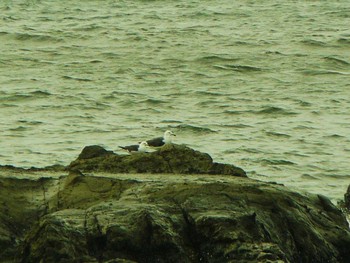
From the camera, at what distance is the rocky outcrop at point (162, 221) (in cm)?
830

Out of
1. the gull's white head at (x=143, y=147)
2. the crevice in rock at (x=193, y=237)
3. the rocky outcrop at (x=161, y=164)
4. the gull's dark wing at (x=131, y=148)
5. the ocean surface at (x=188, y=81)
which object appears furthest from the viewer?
the ocean surface at (x=188, y=81)

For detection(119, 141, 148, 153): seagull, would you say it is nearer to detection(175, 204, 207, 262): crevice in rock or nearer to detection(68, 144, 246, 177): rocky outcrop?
detection(68, 144, 246, 177): rocky outcrop

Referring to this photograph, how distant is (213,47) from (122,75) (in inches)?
141

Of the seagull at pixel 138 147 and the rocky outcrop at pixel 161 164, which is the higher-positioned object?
the rocky outcrop at pixel 161 164

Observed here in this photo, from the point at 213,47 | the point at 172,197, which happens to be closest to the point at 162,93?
Result: the point at 213,47

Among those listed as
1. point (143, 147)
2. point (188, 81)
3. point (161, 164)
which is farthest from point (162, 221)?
point (188, 81)

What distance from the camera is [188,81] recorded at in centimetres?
Answer: 2319

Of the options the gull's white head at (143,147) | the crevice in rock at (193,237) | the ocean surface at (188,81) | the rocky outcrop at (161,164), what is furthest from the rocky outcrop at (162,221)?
the ocean surface at (188,81)

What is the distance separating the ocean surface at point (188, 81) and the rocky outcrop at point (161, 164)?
4.18 m

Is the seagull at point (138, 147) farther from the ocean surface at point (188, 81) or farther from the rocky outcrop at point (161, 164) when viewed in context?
the rocky outcrop at point (161, 164)

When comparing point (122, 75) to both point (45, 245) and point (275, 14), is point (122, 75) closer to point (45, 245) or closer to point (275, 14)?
point (275, 14)

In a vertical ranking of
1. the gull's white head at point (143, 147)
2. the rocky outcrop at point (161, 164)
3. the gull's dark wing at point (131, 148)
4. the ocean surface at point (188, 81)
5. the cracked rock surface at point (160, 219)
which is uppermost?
the cracked rock surface at point (160, 219)

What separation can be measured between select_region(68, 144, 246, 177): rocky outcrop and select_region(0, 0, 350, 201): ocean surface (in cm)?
418

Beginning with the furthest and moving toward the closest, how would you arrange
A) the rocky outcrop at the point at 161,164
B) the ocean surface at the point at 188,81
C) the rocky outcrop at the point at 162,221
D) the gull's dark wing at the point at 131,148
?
the ocean surface at the point at 188,81, the gull's dark wing at the point at 131,148, the rocky outcrop at the point at 161,164, the rocky outcrop at the point at 162,221
